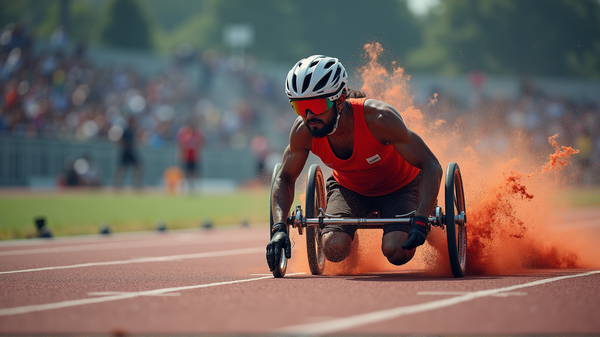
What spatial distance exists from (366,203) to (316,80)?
62.3 inches

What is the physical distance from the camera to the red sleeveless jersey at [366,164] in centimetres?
679

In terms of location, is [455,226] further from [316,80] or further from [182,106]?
[182,106]

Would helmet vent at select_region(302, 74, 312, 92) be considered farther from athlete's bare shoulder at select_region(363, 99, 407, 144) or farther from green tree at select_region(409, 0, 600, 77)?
green tree at select_region(409, 0, 600, 77)

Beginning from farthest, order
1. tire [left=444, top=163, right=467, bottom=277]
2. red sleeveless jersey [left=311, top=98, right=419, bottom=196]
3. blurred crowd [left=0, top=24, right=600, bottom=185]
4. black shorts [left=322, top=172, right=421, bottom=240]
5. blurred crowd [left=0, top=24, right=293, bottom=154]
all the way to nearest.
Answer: blurred crowd [left=0, top=24, right=600, bottom=185]
blurred crowd [left=0, top=24, right=293, bottom=154]
black shorts [left=322, top=172, right=421, bottom=240]
red sleeveless jersey [left=311, top=98, right=419, bottom=196]
tire [left=444, top=163, right=467, bottom=277]

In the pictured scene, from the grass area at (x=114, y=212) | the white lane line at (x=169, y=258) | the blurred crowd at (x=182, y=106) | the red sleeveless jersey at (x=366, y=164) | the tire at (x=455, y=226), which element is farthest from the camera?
the blurred crowd at (x=182, y=106)

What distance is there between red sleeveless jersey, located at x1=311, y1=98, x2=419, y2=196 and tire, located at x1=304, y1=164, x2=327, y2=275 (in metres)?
0.21

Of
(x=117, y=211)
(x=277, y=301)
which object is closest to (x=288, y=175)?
(x=277, y=301)

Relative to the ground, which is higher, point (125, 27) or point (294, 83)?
point (125, 27)

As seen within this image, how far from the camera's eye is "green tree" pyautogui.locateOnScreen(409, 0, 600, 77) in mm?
27312

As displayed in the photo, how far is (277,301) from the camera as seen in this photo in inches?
209

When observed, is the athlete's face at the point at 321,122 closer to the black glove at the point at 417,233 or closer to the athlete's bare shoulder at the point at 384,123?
the athlete's bare shoulder at the point at 384,123

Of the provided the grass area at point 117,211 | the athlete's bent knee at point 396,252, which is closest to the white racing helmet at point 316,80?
the athlete's bent knee at point 396,252

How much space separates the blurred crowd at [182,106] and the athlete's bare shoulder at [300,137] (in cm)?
1344

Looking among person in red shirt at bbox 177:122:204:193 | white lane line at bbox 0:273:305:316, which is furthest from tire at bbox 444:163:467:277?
person in red shirt at bbox 177:122:204:193
